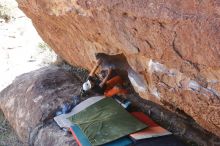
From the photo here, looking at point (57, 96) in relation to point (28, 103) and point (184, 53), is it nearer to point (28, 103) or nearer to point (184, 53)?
point (28, 103)

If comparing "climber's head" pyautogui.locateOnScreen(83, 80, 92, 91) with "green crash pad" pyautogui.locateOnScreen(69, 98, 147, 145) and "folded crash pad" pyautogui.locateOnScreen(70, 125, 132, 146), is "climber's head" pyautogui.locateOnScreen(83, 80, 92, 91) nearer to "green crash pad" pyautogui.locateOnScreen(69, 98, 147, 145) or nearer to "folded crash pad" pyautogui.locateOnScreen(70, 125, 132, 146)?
"green crash pad" pyautogui.locateOnScreen(69, 98, 147, 145)

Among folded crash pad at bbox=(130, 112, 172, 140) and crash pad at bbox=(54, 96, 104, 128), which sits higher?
folded crash pad at bbox=(130, 112, 172, 140)

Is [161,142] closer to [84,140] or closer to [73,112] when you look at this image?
[84,140]

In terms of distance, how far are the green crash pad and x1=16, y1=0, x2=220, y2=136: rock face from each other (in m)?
0.37

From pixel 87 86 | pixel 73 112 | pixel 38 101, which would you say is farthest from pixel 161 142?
pixel 38 101

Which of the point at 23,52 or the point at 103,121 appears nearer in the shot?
the point at 103,121

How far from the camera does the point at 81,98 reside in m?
3.55

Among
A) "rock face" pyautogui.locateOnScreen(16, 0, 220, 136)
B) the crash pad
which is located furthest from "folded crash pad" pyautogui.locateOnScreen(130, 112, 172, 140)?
the crash pad

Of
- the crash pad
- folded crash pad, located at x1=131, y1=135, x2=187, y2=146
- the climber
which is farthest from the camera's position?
the climber

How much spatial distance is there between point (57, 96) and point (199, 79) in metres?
1.75

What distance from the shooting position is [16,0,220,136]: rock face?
75.4 inches

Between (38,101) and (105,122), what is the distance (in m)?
0.78

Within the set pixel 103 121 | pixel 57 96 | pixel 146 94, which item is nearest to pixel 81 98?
pixel 57 96

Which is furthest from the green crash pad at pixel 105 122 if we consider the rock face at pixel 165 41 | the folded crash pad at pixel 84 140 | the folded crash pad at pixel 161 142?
the rock face at pixel 165 41
